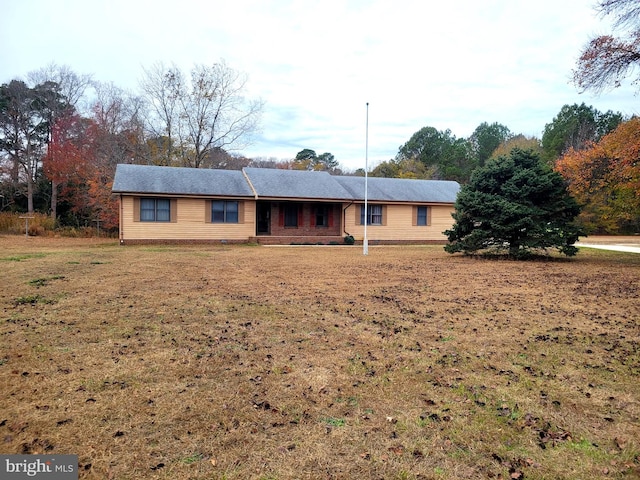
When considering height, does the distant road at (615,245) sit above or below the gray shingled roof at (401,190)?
below

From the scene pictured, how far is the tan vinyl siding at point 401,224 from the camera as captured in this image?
922 inches

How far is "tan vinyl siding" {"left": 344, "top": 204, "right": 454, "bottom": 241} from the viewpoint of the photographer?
76.8ft

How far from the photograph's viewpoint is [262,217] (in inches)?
955

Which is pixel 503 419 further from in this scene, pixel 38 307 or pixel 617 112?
pixel 617 112

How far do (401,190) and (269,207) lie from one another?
8.33 metres

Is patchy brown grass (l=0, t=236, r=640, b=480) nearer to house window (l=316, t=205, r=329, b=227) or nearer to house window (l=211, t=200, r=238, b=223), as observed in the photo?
house window (l=211, t=200, r=238, b=223)

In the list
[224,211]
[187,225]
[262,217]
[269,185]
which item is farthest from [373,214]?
[187,225]

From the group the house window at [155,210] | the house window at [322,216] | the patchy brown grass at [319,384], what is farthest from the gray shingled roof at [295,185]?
the patchy brown grass at [319,384]

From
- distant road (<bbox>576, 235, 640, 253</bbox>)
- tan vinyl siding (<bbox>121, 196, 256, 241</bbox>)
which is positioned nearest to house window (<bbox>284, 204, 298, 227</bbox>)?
tan vinyl siding (<bbox>121, 196, 256, 241</bbox>)

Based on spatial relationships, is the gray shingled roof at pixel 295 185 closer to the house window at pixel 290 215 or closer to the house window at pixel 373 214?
the house window at pixel 290 215

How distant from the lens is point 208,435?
104 inches

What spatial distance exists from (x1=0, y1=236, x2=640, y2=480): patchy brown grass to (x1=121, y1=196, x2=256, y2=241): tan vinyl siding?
41.8 ft

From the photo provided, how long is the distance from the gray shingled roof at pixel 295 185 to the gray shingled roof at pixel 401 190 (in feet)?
3.55

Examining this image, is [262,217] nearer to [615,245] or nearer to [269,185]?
[269,185]
